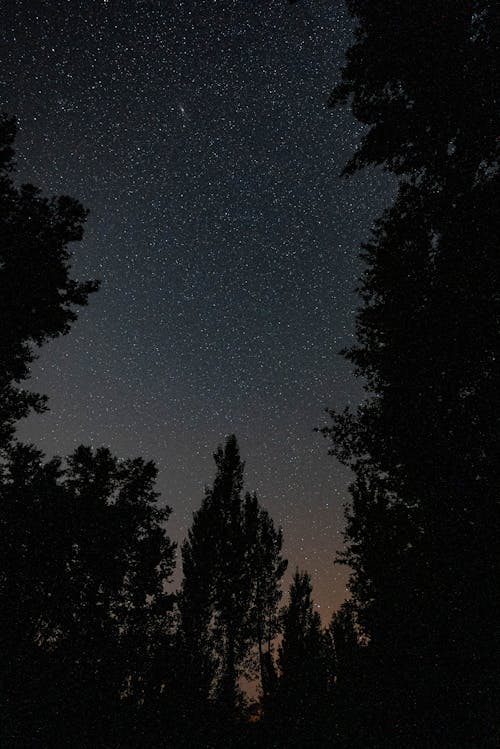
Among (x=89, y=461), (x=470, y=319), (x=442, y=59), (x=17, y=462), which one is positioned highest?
(x=442, y=59)

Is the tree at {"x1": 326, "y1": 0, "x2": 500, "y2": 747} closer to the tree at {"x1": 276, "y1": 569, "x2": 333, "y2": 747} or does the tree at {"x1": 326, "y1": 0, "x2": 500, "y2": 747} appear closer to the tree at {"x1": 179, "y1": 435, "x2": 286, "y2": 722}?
the tree at {"x1": 276, "y1": 569, "x2": 333, "y2": 747}

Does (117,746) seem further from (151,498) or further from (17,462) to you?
(151,498)

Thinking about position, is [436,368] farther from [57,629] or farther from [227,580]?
[227,580]

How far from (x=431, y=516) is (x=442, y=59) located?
8524mm

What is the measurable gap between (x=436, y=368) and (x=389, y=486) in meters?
2.99

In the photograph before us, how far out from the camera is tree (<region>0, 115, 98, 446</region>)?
9.70m

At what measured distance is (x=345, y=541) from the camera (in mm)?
16047

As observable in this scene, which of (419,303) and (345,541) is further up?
(419,303)

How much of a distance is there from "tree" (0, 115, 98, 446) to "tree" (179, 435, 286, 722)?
17.4 m

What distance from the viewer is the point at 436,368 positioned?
8672 millimetres

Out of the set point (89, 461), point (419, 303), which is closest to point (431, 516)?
point (419, 303)

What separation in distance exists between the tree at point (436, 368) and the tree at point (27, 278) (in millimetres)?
6966

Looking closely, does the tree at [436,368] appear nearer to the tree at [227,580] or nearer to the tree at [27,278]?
the tree at [27,278]

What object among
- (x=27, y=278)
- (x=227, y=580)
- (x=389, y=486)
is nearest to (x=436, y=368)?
(x=389, y=486)
